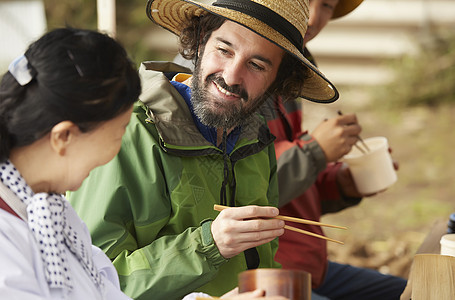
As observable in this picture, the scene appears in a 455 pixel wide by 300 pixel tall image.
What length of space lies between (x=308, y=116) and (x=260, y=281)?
6.58 metres

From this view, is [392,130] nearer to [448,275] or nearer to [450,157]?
[450,157]

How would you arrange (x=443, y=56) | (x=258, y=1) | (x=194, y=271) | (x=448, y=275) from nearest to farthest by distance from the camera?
(x=448, y=275)
(x=194, y=271)
(x=258, y=1)
(x=443, y=56)

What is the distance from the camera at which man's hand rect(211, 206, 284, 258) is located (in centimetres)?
185

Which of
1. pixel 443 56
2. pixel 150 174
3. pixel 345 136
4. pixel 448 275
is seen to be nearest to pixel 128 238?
pixel 150 174

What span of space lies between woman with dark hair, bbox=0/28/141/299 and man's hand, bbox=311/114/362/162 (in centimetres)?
164

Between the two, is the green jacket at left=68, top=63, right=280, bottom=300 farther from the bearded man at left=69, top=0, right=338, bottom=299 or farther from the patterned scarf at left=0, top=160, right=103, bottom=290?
the patterned scarf at left=0, top=160, right=103, bottom=290

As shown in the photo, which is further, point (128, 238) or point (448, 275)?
point (128, 238)

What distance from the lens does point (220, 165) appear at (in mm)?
2262

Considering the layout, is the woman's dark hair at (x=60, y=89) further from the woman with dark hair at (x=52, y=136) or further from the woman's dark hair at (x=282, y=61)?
the woman's dark hair at (x=282, y=61)

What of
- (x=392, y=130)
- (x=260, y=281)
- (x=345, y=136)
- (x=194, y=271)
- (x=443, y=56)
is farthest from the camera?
(x=443, y=56)

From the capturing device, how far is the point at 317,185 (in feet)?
11.2

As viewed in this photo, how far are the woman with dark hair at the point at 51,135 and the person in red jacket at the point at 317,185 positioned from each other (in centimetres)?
149

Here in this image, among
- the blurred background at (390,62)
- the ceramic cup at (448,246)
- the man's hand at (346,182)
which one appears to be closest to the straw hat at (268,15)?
the ceramic cup at (448,246)

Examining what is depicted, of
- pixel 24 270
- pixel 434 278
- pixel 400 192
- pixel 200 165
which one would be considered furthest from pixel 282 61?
pixel 400 192
